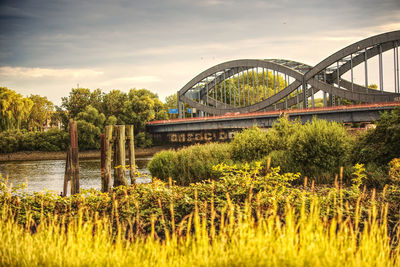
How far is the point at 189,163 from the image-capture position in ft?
74.8

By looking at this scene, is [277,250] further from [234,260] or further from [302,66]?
[302,66]

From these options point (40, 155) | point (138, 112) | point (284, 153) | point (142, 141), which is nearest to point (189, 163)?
point (284, 153)

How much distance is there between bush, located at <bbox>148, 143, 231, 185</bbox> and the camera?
880 inches

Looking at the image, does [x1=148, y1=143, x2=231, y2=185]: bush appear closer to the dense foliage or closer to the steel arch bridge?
the dense foliage

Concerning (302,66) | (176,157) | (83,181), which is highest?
(302,66)

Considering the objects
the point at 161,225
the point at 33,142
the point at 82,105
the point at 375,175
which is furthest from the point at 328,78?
the point at 161,225

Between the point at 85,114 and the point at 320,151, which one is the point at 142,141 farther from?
the point at 320,151

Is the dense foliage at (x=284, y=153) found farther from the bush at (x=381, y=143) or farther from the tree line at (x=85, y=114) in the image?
the tree line at (x=85, y=114)

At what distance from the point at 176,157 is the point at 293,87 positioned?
2249 inches

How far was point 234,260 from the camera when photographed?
16.2ft

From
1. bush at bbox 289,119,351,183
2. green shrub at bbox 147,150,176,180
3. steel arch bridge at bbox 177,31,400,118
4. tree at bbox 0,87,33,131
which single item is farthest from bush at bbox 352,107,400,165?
tree at bbox 0,87,33,131

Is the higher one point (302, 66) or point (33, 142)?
point (302, 66)

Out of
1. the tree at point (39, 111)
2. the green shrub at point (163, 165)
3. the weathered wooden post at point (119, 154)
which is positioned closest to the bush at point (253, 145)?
the green shrub at point (163, 165)

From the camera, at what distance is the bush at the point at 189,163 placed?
73.4ft
